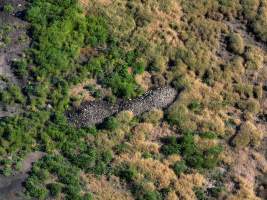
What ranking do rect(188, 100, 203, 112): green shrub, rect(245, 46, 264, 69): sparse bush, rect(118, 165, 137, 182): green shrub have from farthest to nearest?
1. rect(245, 46, 264, 69): sparse bush
2. rect(188, 100, 203, 112): green shrub
3. rect(118, 165, 137, 182): green shrub

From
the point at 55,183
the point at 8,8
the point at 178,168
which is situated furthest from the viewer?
the point at 8,8

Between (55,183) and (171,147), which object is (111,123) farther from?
(55,183)

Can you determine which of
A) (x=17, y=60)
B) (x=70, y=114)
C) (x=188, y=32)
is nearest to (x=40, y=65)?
(x=17, y=60)

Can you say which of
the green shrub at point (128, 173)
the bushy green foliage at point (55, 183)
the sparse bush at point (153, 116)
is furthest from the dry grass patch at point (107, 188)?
the sparse bush at point (153, 116)

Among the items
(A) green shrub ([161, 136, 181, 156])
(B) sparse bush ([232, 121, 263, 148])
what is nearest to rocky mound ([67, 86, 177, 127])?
(A) green shrub ([161, 136, 181, 156])

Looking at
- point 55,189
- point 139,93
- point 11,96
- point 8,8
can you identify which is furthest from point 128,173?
point 8,8

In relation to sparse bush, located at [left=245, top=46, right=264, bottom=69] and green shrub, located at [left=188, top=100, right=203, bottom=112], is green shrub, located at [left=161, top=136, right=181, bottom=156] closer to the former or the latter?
green shrub, located at [left=188, top=100, right=203, bottom=112]
